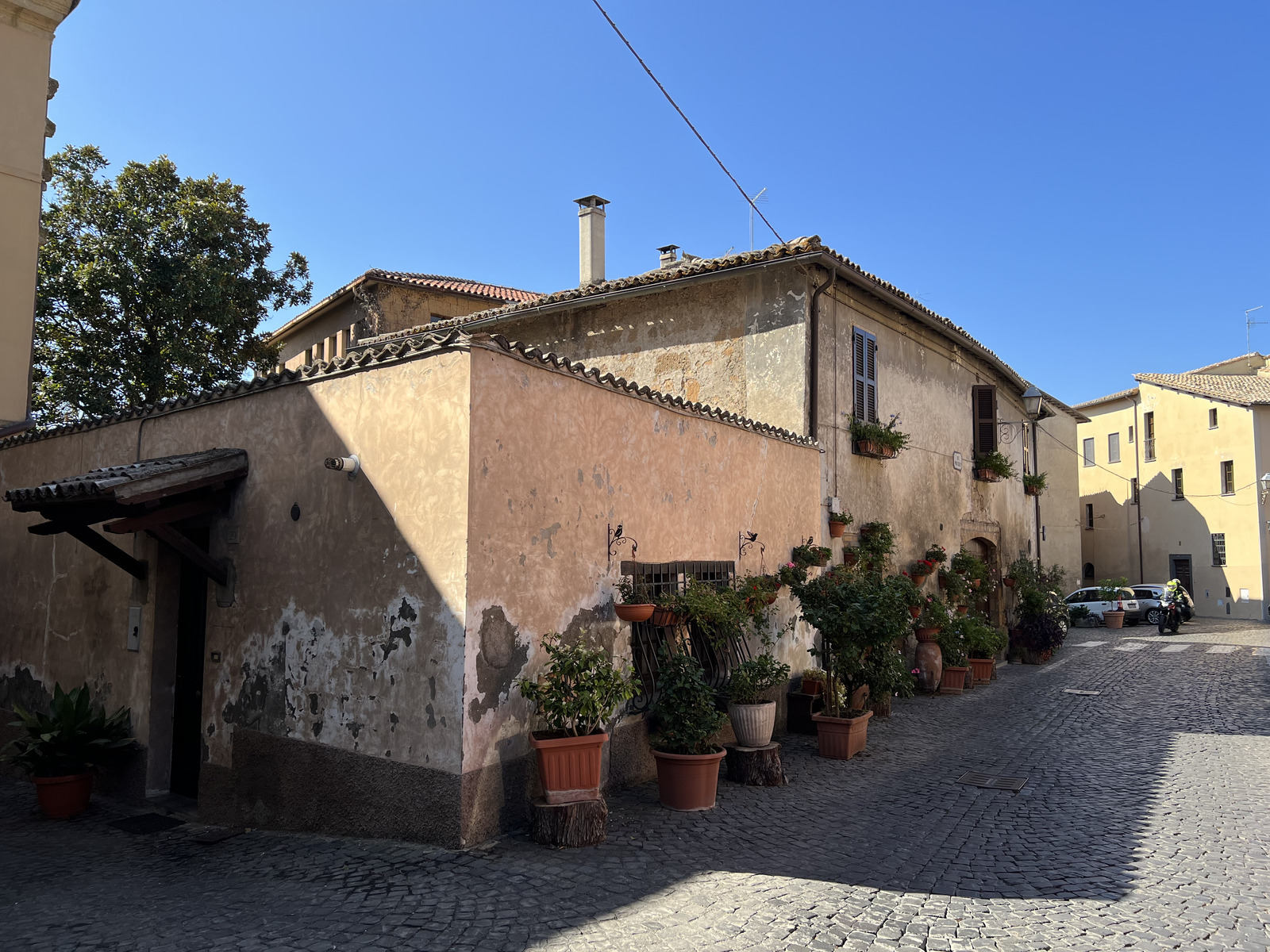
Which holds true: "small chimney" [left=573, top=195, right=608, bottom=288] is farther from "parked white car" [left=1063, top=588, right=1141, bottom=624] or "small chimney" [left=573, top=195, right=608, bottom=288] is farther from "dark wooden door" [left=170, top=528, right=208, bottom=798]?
"parked white car" [left=1063, top=588, right=1141, bottom=624]

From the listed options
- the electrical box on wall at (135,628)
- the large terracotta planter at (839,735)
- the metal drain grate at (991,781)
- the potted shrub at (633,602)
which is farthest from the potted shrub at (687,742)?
the electrical box on wall at (135,628)

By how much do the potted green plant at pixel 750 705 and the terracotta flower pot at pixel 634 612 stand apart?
125 cm

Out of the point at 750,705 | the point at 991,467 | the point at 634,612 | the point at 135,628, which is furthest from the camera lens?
the point at 991,467

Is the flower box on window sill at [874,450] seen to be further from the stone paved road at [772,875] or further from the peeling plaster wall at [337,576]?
the peeling plaster wall at [337,576]

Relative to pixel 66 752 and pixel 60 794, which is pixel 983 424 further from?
pixel 60 794

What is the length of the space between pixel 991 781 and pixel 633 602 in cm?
391

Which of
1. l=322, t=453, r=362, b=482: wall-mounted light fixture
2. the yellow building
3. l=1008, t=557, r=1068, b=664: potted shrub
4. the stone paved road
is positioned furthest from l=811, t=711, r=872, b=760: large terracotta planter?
the yellow building

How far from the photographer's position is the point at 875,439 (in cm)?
1210

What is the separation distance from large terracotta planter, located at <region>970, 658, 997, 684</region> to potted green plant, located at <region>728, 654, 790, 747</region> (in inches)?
314

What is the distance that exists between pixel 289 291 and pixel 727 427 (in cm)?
1528

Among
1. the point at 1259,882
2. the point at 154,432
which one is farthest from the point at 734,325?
A: the point at 1259,882

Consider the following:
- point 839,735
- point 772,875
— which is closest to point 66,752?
point 772,875

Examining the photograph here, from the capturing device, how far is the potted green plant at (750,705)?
748 centimetres

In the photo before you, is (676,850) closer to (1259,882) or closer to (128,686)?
(1259,882)
